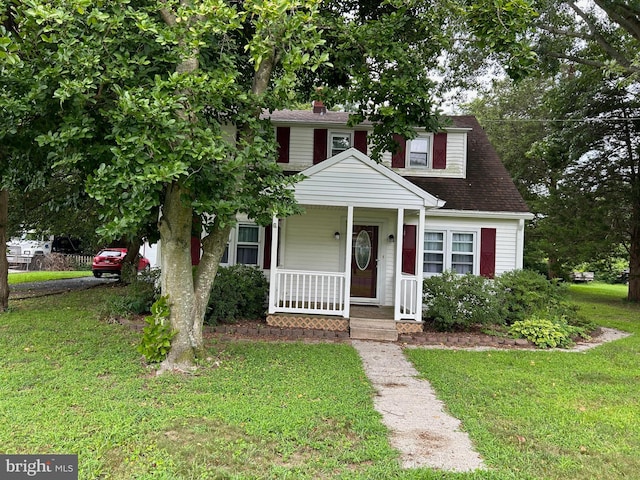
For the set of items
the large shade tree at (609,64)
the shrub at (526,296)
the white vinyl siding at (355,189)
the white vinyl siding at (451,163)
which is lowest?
the shrub at (526,296)

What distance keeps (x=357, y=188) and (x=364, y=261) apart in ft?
8.76

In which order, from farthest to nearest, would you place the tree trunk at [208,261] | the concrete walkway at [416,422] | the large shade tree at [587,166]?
the large shade tree at [587,166]
the tree trunk at [208,261]
the concrete walkway at [416,422]

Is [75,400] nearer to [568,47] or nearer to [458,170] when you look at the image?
[458,170]

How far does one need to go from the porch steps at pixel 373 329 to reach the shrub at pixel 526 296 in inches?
104

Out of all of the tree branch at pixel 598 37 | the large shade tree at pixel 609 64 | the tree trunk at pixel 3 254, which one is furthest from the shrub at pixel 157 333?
the tree branch at pixel 598 37

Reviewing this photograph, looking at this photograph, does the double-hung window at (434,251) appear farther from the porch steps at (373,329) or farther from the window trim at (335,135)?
the window trim at (335,135)

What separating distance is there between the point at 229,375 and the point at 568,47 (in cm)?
1319

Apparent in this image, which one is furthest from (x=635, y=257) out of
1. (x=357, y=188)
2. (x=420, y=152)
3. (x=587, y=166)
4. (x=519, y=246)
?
(x=357, y=188)

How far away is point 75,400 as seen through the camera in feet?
13.9

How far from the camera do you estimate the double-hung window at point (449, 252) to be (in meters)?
10.7

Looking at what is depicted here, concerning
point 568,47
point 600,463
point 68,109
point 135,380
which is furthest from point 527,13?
point 568,47

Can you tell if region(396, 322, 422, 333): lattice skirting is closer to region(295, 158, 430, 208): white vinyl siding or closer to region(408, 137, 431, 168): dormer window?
region(295, 158, 430, 208): white vinyl siding

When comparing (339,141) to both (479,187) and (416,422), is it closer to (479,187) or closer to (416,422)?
(479,187)

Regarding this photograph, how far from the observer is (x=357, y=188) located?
8.45 meters
